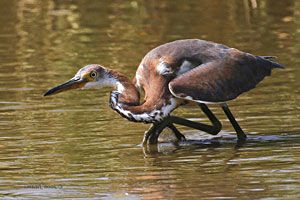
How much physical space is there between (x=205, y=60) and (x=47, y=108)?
8.48 feet

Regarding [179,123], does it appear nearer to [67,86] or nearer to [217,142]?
[217,142]

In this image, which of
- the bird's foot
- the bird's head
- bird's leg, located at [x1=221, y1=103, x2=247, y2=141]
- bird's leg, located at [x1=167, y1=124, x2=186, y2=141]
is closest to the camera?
the bird's foot

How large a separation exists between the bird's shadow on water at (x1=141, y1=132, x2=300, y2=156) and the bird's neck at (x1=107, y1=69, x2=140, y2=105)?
512 mm

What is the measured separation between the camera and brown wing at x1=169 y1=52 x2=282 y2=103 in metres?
11.3

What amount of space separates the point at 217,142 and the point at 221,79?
2.16ft

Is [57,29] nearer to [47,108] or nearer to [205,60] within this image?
[47,108]

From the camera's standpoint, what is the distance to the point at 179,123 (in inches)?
459

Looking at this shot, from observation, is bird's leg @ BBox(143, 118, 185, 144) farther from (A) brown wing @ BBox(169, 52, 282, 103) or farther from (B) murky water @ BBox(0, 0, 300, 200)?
(A) brown wing @ BBox(169, 52, 282, 103)

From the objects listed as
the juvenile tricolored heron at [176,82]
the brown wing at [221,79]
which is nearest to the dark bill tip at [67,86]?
the juvenile tricolored heron at [176,82]

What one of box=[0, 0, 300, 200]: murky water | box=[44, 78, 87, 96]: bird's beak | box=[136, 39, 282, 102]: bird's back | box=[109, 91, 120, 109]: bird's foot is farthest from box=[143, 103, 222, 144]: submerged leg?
box=[44, 78, 87, 96]: bird's beak

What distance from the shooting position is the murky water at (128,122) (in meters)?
9.84

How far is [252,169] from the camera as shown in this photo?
1027 centimetres

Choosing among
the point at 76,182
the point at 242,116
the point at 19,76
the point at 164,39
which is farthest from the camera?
the point at 164,39

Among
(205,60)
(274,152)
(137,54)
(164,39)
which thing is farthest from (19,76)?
(274,152)
